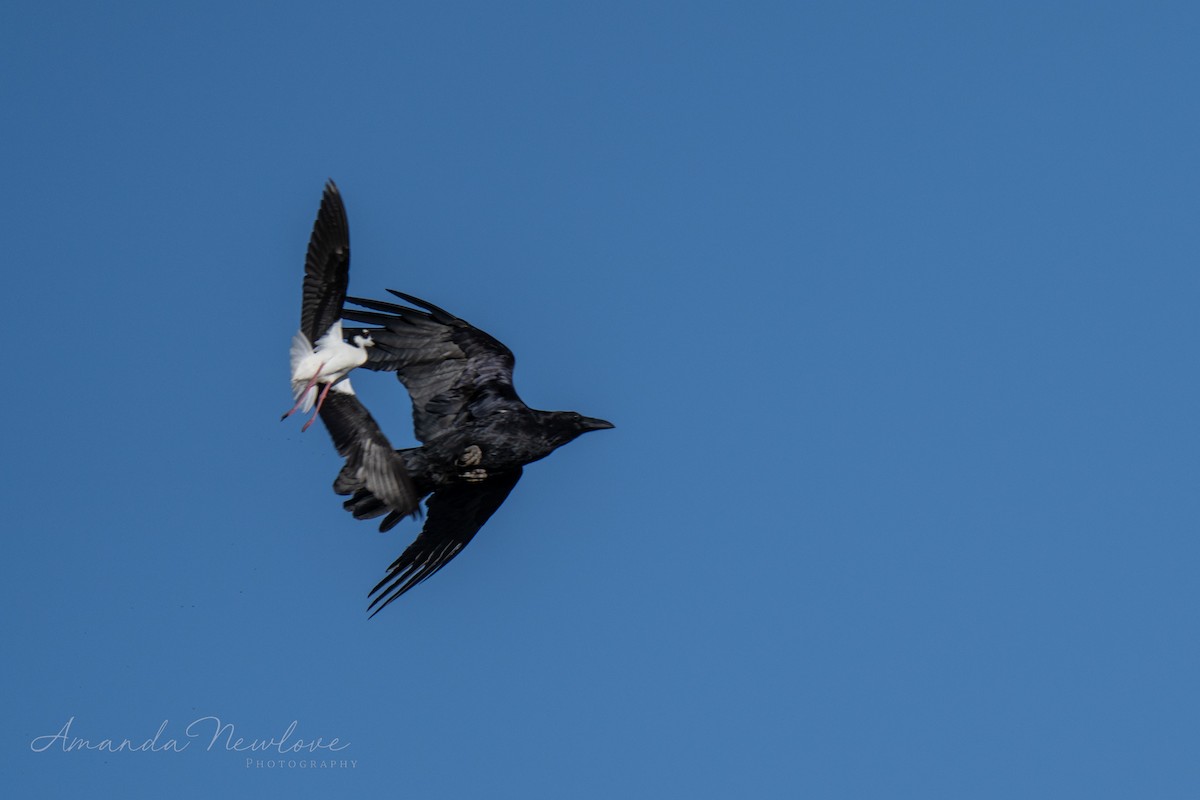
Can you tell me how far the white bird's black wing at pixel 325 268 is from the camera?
2259cm

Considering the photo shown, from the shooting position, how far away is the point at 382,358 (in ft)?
79.4

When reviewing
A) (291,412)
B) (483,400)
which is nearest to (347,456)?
(291,412)

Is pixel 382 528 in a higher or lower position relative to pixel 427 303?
lower

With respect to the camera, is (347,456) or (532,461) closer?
(347,456)

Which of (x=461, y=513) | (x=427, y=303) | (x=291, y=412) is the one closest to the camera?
(x=291, y=412)

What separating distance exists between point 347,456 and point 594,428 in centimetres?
380

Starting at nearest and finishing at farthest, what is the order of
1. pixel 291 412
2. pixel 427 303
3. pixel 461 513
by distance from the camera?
pixel 291 412 < pixel 427 303 < pixel 461 513

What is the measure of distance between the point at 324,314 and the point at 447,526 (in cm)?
418

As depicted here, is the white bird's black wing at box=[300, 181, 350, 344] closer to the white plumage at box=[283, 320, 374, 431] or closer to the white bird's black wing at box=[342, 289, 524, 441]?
the white plumage at box=[283, 320, 374, 431]

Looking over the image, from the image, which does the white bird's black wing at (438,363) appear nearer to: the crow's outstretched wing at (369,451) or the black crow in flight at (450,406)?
the black crow in flight at (450,406)

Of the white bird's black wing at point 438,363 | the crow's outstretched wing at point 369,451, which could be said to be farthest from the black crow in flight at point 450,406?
the crow's outstretched wing at point 369,451

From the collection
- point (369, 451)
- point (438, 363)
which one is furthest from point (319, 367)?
point (438, 363)

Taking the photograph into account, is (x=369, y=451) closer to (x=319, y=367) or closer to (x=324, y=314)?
(x=319, y=367)

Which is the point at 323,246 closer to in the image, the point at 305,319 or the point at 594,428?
the point at 305,319
